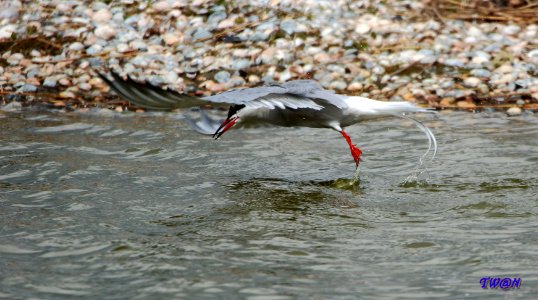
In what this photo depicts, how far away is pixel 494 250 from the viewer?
514 centimetres

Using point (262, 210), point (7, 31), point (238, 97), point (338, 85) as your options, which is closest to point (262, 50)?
point (338, 85)

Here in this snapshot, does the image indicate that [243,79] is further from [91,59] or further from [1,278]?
[1,278]

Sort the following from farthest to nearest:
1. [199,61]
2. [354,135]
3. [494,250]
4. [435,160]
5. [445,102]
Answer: [199,61], [445,102], [354,135], [435,160], [494,250]

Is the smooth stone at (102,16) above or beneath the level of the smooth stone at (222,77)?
above

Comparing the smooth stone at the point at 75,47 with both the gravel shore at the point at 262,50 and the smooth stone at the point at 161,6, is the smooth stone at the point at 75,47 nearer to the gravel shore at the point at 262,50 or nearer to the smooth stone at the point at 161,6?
the gravel shore at the point at 262,50

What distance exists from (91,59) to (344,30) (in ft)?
9.44

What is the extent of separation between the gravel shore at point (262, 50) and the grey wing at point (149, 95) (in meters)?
3.56

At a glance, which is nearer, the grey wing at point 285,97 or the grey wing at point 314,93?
the grey wing at point 285,97

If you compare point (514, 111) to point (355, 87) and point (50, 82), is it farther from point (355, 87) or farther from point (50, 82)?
point (50, 82)

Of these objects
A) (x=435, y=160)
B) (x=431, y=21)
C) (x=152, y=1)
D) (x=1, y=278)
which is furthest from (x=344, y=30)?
(x=1, y=278)

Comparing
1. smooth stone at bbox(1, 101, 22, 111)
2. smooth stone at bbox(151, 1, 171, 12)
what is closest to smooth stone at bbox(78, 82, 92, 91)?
smooth stone at bbox(1, 101, 22, 111)

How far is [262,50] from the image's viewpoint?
1007 cm

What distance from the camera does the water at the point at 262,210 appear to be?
4742mm

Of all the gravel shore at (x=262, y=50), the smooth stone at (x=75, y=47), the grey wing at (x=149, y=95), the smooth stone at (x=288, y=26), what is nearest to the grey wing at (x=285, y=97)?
the grey wing at (x=149, y=95)
